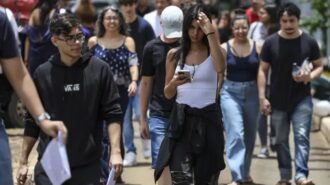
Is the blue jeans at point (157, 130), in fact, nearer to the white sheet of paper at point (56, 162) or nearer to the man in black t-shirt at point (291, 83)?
the man in black t-shirt at point (291, 83)

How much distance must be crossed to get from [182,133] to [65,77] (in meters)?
1.32

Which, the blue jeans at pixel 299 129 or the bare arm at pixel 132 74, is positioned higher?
the bare arm at pixel 132 74

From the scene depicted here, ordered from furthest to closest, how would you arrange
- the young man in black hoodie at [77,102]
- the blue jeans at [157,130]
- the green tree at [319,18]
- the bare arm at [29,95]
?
1. the green tree at [319,18]
2. the blue jeans at [157,130]
3. the young man in black hoodie at [77,102]
4. the bare arm at [29,95]

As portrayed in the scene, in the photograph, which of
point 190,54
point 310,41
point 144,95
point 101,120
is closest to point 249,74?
point 310,41

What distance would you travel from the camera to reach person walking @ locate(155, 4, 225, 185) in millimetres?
7133

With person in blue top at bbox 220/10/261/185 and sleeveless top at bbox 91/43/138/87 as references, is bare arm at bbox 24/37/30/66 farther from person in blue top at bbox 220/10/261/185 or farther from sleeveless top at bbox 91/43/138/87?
person in blue top at bbox 220/10/261/185

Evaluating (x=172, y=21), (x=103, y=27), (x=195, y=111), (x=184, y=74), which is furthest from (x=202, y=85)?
(x=103, y=27)

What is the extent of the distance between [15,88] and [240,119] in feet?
16.0

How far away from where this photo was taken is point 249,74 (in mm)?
10141

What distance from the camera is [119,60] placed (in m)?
10.1

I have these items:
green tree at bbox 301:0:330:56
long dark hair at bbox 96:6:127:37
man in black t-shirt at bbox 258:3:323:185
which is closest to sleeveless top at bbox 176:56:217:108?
man in black t-shirt at bbox 258:3:323:185

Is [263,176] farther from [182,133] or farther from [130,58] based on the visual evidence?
[182,133]

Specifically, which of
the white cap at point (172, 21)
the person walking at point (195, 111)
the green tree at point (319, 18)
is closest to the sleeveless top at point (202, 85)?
the person walking at point (195, 111)

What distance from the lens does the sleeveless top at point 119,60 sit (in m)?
10.0
